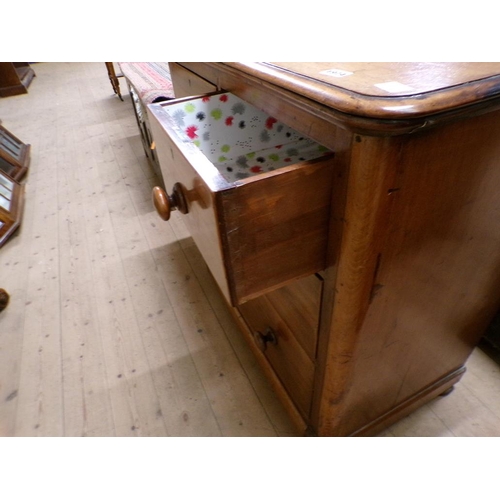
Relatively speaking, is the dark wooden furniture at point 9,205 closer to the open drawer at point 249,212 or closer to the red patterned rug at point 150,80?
the red patterned rug at point 150,80

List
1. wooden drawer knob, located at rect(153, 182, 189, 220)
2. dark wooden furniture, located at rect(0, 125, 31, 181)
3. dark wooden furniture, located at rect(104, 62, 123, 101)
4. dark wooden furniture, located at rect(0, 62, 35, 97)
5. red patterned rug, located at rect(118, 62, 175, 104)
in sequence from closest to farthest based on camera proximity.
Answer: wooden drawer knob, located at rect(153, 182, 189, 220), red patterned rug, located at rect(118, 62, 175, 104), dark wooden furniture, located at rect(0, 125, 31, 181), dark wooden furniture, located at rect(104, 62, 123, 101), dark wooden furniture, located at rect(0, 62, 35, 97)

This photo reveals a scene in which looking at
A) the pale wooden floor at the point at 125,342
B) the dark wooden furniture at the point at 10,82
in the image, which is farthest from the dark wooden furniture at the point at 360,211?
the dark wooden furniture at the point at 10,82

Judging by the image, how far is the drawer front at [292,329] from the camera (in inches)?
22.8

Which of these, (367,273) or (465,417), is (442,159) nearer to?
(367,273)

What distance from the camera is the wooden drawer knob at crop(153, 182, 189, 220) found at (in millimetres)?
491

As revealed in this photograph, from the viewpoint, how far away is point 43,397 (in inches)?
39.3

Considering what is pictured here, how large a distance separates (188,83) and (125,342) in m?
0.80

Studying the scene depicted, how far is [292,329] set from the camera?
675 mm

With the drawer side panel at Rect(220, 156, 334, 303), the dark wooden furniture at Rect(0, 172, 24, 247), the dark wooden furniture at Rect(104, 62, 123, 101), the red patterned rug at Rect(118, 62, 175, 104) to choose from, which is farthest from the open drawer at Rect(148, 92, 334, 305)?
the dark wooden furniture at Rect(104, 62, 123, 101)

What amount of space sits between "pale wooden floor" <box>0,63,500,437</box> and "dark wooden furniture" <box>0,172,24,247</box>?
0.13ft

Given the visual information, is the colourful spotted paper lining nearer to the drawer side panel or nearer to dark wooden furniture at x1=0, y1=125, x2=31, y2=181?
the drawer side panel

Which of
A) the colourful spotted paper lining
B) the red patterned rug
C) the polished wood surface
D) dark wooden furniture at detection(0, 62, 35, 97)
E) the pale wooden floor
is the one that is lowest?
the pale wooden floor

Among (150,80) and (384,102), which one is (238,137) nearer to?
(384,102)

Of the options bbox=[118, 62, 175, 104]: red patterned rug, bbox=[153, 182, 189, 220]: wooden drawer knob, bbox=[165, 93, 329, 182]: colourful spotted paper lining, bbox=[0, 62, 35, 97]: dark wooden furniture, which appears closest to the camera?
bbox=[153, 182, 189, 220]: wooden drawer knob
